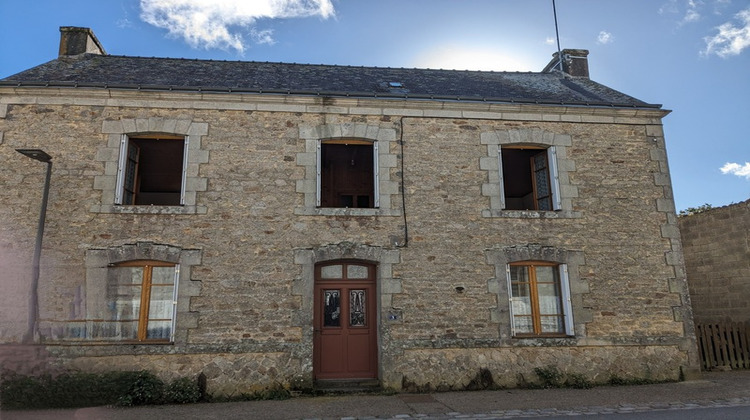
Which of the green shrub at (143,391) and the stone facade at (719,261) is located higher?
the stone facade at (719,261)

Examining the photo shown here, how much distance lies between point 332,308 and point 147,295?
9.51 feet

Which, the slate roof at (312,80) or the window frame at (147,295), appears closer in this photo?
the window frame at (147,295)

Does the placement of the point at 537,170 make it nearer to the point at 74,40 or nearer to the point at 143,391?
the point at 143,391

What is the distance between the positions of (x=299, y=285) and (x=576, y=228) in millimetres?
4863

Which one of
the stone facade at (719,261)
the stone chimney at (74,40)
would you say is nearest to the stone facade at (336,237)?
the stone facade at (719,261)

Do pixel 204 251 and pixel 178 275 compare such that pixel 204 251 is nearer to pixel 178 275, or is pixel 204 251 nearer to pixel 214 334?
pixel 178 275

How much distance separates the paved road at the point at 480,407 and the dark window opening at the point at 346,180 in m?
4.56

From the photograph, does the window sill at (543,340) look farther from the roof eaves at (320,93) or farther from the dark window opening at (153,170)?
the dark window opening at (153,170)

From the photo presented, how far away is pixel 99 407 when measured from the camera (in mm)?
6855

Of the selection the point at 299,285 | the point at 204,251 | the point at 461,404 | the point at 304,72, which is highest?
the point at 304,72

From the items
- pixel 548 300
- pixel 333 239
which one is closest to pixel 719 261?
pixel 548 300

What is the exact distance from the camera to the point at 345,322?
8281 millimetres

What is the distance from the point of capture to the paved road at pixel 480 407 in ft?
20.2

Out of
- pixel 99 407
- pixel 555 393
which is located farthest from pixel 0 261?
pixel 555 393
